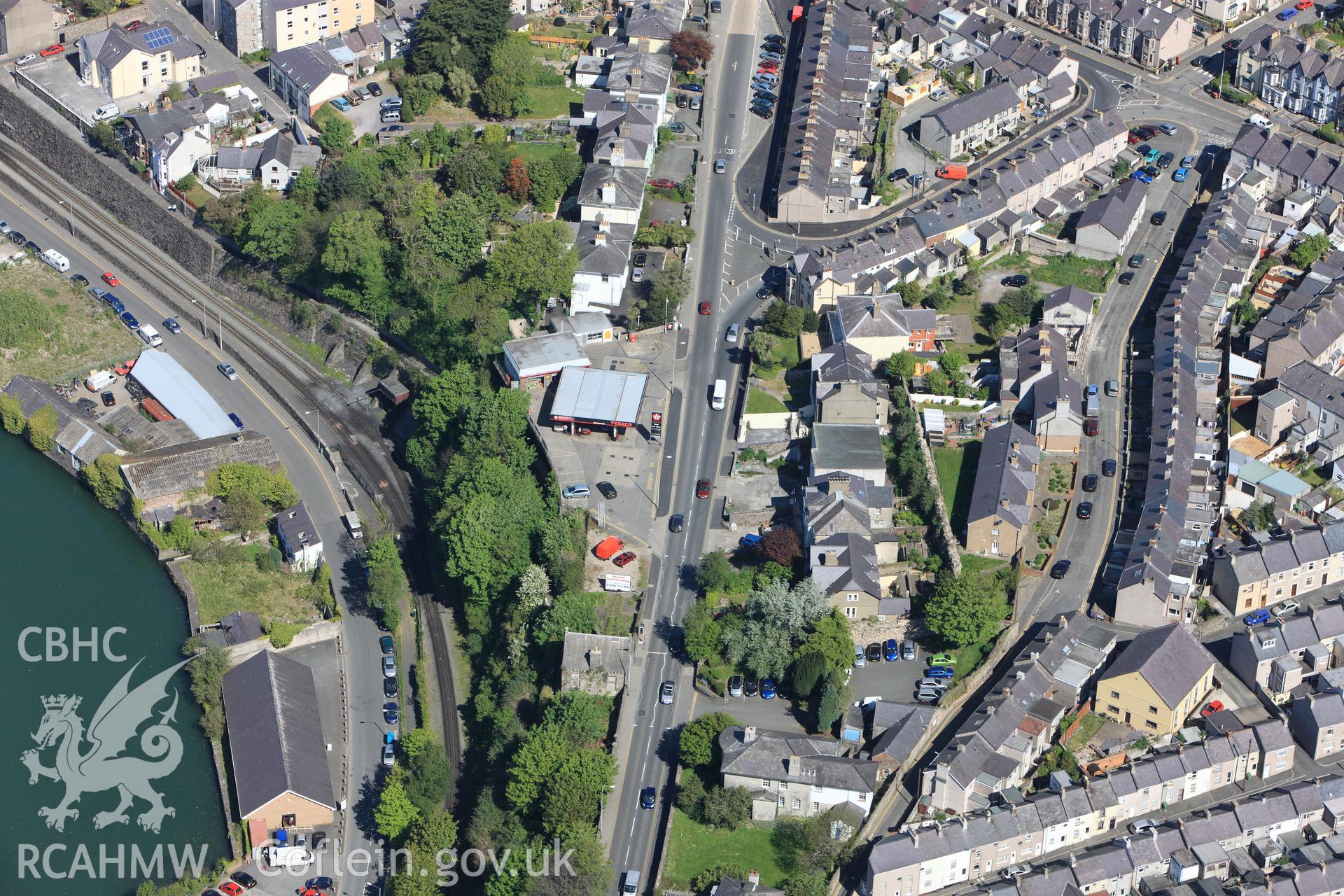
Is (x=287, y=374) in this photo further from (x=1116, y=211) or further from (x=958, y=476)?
(x=1116, y=211)

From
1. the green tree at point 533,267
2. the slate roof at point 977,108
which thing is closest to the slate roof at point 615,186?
the green tree at point 533,267

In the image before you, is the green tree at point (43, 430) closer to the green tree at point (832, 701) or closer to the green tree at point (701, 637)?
the green tree at point (701, 637)

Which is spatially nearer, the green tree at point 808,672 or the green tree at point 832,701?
the green tree at point 832,701

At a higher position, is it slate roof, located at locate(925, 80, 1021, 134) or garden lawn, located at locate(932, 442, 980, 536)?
slate roof, located at locate(925, 80, 1021, 134)

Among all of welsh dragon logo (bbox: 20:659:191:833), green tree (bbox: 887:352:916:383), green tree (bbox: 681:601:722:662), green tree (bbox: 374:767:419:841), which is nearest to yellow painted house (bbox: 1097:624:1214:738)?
green tree (bbox: 681:601:722:662)

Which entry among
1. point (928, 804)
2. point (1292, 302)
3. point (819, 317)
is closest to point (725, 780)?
point (928, 804)

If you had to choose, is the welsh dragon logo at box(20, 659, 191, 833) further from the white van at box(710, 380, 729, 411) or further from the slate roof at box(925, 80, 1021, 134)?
→ the slate roof at box(925, 80, 1021, 134)

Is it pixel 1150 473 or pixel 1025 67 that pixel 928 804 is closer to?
pixel 1150 473
